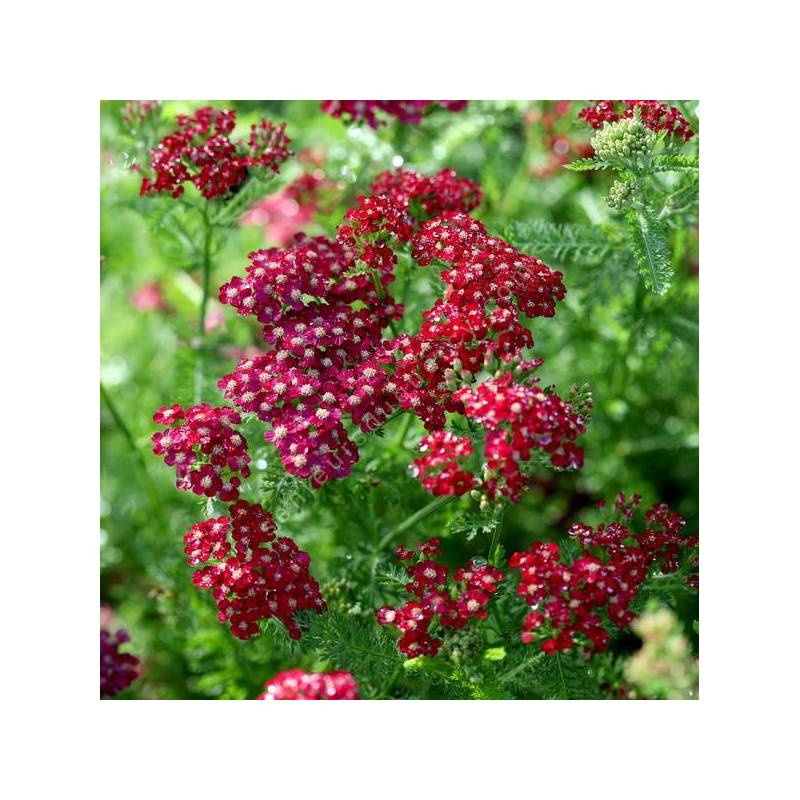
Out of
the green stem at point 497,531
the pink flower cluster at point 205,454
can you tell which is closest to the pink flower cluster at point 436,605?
the green stem at point 497,531

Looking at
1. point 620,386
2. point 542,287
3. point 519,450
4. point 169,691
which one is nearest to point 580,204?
point 620,386

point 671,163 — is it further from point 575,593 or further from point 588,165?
point 575,593

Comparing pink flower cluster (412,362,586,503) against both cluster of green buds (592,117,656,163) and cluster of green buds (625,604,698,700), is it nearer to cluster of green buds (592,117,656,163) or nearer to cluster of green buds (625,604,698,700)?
cluster of green buds (625,604,698,700)

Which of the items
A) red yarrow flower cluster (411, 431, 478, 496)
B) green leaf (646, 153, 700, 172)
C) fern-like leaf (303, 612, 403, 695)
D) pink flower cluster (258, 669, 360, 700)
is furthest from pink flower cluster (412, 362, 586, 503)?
green leaf (646, 153, 700, 172)

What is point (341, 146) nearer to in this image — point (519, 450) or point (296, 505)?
point (296, 505)

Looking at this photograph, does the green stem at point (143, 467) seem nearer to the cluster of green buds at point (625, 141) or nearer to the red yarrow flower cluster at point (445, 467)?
the red yarrow flower cluster at point (445, 467)
